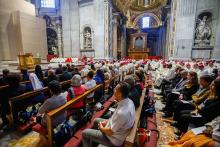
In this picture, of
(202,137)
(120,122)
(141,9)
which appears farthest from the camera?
(141,9)

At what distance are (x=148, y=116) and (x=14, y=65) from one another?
10326mm

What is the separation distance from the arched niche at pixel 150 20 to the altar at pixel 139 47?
4.81 meters

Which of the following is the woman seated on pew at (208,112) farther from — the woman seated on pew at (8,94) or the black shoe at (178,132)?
the woman seated on pew at (8,94)

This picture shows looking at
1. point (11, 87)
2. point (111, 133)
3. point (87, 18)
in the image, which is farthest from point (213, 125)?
point (87, 18)

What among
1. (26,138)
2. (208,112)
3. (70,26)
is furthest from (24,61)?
(208,112)

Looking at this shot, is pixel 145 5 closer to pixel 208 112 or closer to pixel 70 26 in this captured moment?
pixel 70 26

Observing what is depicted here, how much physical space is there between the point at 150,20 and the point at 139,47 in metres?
7.84

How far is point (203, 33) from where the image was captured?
34.0ft

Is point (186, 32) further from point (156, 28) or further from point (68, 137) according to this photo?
point (156, 28)

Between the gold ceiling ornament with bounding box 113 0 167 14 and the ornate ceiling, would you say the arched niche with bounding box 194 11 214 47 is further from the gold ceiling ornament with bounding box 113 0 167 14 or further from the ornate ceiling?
the gold ceiling ornament with bounding box 113 0 167 14

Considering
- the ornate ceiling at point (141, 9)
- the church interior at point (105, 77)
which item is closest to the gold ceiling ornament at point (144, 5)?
the ornate ceiling at point (141, 9)

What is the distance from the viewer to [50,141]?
Result: 6.50ft

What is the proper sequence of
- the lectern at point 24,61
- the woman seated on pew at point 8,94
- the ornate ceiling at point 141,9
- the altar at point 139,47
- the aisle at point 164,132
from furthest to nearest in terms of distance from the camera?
1. the ornate ceiling at point 141,9
2. the altar at point 139,47
3. the lectern at point 24,61
4. the woman seated on pew at point 8,94
5. the aisle at point 164,132

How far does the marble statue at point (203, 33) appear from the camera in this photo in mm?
10257
